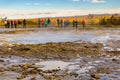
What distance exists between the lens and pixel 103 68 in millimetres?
14055

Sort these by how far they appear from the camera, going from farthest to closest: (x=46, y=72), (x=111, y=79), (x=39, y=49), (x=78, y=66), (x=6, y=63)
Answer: (x=39, y=49), (x=6, y=63), (x=78, y=66), (x=46, y=72), (x=111, y=79)

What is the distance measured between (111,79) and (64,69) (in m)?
2.75

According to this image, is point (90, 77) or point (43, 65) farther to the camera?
point (43, 65)

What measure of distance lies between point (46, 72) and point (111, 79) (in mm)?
2722

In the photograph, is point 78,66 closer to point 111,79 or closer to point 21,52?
point 111,79

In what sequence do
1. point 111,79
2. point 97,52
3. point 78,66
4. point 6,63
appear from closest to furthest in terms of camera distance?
point 111,79, point 78,66, point 6,63, point 97,52

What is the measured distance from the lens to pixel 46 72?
13250 mm

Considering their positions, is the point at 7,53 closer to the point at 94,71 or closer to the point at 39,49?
the point at 39,49

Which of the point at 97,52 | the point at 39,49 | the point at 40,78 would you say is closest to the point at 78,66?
the point at 40,78

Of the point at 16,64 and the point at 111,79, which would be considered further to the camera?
the point at 16,64

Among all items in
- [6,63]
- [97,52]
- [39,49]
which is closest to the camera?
[6,63]

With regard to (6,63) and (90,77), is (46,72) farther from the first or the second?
(6,63)

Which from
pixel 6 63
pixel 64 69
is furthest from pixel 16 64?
pixel 64 69

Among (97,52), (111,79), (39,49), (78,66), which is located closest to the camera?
(111,79)
